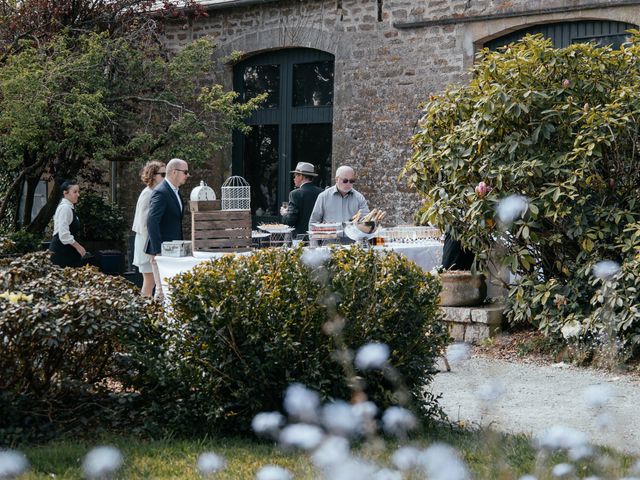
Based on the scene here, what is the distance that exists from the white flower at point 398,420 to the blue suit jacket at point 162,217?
11.6 ft

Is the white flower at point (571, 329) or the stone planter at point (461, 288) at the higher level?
the stone planter at point (461, 288)

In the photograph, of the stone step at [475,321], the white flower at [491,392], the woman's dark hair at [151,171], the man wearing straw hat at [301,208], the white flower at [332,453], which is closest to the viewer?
the white flower at [332,453]

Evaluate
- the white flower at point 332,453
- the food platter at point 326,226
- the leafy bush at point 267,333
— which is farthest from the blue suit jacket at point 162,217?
the white flower at point 332,453

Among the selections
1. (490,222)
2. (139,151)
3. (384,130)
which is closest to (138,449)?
(490,222)

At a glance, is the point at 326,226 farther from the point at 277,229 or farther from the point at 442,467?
the point at 442,467

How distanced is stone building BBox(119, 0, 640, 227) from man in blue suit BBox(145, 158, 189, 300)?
3646 millimetres

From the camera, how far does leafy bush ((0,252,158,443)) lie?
4938 millimetres

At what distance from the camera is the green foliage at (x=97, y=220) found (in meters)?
14.7

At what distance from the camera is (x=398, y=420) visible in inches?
151

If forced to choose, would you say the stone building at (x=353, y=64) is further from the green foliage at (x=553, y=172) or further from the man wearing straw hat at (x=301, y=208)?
the green foliage at (x=553, y=172)

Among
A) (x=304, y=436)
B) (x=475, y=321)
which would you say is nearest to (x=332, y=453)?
(x=304, y=436)

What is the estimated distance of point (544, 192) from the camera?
7770 mm

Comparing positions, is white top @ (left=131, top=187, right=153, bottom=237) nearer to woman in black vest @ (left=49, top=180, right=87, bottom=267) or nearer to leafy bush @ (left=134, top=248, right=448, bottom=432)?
woman in black vest @ (left=49, top=180, right=87, bottom=267)

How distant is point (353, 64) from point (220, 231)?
5964 millimetres
